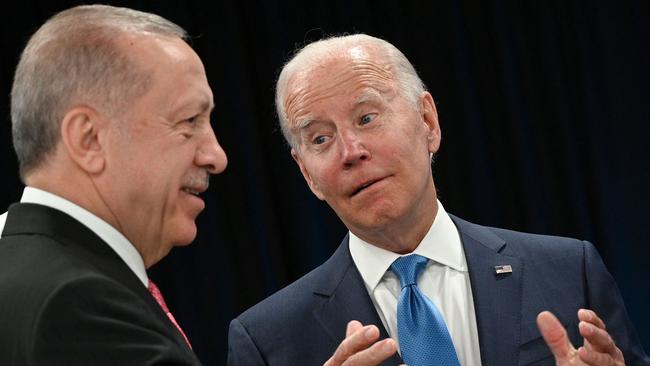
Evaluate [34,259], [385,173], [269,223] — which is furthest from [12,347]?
[269,223]

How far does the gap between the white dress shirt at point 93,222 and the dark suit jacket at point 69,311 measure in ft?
0.11

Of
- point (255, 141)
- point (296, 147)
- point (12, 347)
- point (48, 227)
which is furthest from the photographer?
point (255, 141)

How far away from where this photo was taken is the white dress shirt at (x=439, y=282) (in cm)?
219

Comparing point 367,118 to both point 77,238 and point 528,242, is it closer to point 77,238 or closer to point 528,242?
point 528,242

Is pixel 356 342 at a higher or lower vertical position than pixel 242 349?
higher

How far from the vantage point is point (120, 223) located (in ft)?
4.71

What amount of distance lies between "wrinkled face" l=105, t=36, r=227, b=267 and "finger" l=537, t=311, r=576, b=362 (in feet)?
2.25

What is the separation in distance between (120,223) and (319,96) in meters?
0.96

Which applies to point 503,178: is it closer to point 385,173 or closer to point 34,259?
point 385,173

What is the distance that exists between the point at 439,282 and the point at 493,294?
13 centimetres

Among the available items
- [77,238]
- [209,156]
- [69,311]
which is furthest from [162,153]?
[69,311]

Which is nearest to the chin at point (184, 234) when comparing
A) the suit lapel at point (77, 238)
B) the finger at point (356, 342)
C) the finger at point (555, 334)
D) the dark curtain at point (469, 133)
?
the suit lapel at point (77, 238)

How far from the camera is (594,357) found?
1804mm

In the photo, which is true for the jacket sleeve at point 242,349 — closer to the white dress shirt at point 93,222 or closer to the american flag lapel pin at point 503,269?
the american flag lapel pin at point 503,269
